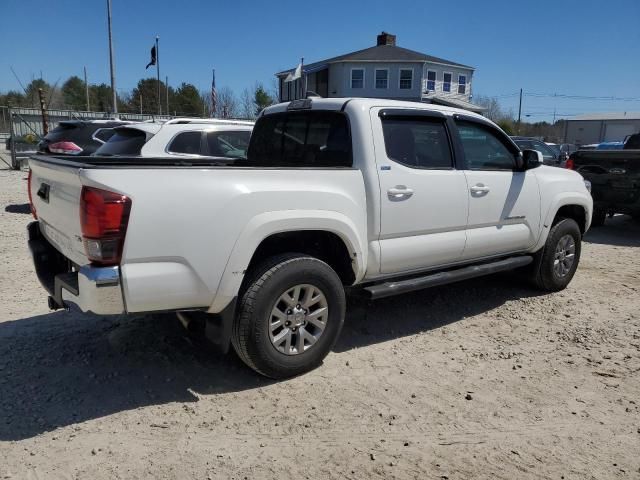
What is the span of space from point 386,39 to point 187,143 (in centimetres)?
4000

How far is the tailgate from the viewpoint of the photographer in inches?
120

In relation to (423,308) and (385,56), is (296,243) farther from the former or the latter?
(385,56)

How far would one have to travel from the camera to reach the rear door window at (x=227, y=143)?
23.6ft

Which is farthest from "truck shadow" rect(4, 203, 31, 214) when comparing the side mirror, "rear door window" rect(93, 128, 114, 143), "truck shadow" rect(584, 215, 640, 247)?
"truck shadow" rect(584, 215, 640, 247)

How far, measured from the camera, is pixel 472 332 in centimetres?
478

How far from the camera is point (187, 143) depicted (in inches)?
276

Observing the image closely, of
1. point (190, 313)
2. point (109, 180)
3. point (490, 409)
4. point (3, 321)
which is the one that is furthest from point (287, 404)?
point (3, 321)

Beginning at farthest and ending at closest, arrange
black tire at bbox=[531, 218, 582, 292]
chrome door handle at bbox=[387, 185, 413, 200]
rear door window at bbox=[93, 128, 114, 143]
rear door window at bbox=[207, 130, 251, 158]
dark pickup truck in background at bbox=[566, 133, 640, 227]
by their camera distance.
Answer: rear door window at bbox=[93, 128, 114, 143] < dark pickup truck in background at bbox=[566, 133, 640, 227] < rear door window at bbox=[207, 130, 251, 158] < black tire at bbox=[531, 218, 582, 292] < chrome door handle at bbox=[387, 185, 413, 200]

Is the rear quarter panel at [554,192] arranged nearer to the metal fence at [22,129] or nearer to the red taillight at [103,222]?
the red taillight at [103,222]

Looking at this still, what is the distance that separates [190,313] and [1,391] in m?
1.31

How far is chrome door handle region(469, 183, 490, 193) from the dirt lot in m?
1.26

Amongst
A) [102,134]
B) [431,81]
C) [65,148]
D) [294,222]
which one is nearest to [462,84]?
[431,81]

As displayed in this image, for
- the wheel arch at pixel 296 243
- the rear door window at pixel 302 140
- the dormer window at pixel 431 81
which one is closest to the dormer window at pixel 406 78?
the dormer window at pixel 431 81

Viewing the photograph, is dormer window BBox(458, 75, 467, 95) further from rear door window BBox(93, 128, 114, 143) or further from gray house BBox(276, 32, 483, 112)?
rear door window BBox(93, 128, 114, 143)
